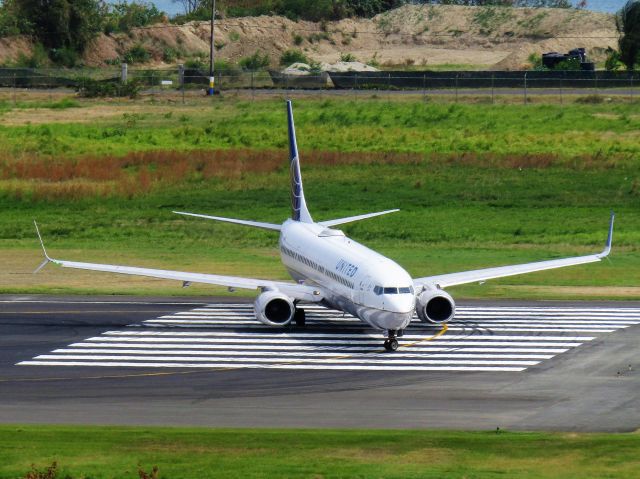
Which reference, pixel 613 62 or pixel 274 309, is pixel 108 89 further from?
pixel 274 309

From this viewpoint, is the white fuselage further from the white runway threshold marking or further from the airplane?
the white runway threshold marking

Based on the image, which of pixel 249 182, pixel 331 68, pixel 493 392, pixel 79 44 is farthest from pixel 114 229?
pixel 79 44

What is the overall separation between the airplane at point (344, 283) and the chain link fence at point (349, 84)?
77.4 metres

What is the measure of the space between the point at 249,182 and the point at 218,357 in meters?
48.8

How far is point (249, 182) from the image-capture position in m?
93.6

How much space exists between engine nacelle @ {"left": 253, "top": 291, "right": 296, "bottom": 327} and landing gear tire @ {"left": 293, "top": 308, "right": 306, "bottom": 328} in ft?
4.86

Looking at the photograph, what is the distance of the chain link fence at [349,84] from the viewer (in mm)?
137125

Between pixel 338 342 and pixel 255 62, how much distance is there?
449 feet

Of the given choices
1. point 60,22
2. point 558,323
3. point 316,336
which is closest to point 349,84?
point 60,22

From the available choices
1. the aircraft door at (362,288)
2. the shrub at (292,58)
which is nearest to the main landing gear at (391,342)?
the aircraft door at (362,288)

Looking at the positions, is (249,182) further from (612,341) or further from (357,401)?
(357,401)

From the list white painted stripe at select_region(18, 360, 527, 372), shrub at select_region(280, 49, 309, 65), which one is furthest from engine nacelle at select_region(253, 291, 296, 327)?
shrub at select_region(280, 49, 309, 65)

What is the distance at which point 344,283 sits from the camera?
47656mm

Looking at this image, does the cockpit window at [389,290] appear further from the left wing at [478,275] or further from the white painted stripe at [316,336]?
the left wing at [478,275]
